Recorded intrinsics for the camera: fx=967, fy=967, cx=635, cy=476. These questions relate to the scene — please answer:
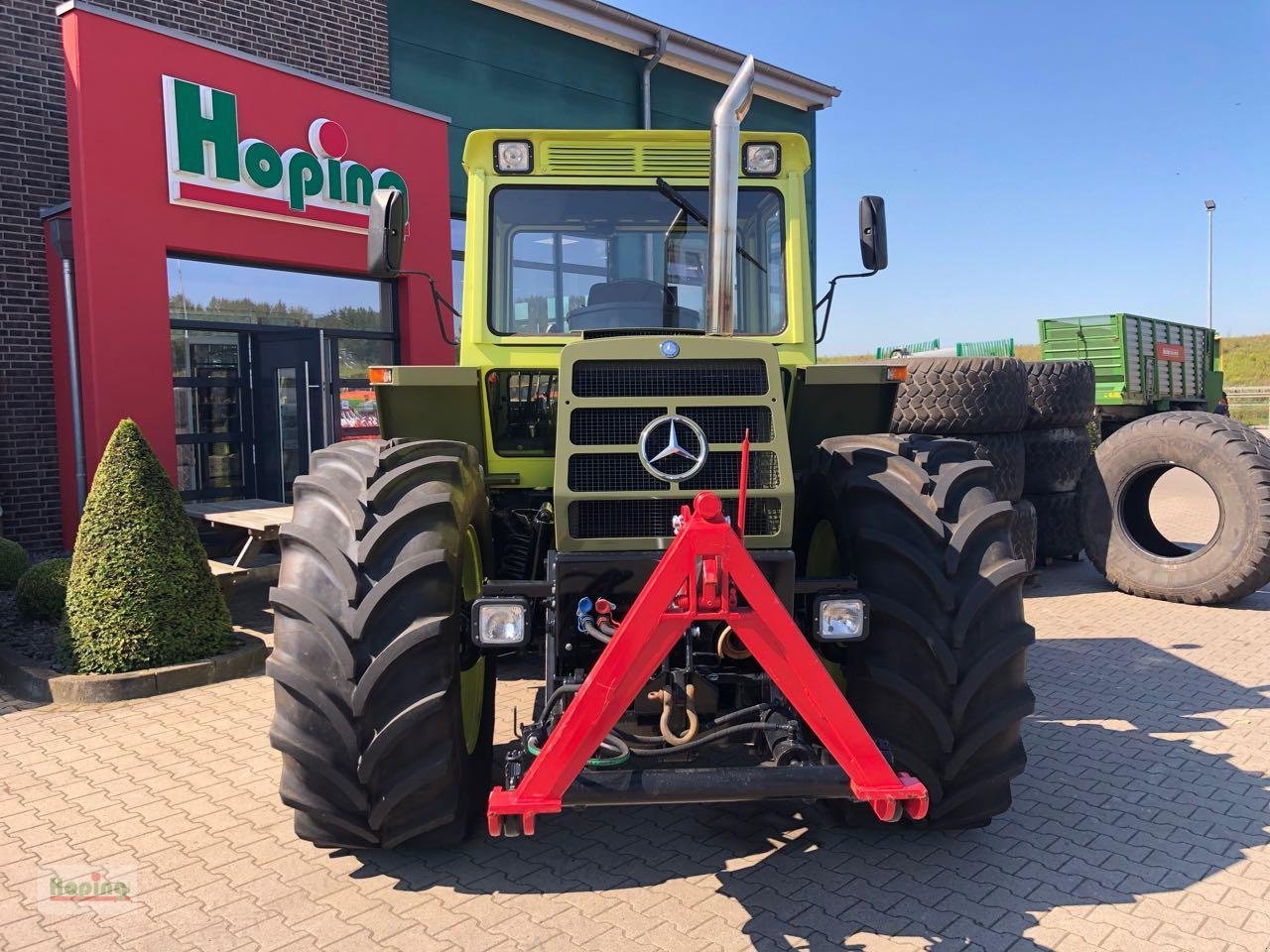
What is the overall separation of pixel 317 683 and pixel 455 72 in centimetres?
1178

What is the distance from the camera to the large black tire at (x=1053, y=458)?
28.1ft

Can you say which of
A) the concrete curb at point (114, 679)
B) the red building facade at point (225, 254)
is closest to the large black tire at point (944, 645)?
the concrete curb at point (114, 679)

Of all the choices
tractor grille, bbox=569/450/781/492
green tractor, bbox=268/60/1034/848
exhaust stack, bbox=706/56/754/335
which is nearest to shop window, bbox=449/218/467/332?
green tractor, bbox=268/60/1034/848

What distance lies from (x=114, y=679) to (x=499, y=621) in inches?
135

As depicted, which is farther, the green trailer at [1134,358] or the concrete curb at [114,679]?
the green trailer at [1134,358]

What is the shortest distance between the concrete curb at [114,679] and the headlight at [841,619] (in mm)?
4098

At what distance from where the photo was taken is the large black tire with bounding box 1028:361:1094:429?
852 centimetres

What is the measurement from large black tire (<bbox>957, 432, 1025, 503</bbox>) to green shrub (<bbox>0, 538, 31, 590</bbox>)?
7696 millimetres

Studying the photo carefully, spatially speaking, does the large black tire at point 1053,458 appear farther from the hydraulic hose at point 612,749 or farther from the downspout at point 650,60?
the downspout at point 650,60

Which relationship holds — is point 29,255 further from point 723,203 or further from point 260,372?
point 723,203

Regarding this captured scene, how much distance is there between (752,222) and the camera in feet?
14.7

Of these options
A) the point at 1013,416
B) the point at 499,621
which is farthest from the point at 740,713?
the point at 1013,416

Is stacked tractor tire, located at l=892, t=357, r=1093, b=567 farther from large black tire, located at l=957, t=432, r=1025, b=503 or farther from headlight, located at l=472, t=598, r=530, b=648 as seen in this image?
headlight, located at l=472, t=598, r=530, b=648

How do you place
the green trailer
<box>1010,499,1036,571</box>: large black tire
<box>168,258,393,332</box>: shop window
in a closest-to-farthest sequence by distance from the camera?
<box>1010,499,1036,571</box>: large black tire → <box>168,258,393,332</box>: shop window → the green trailer
